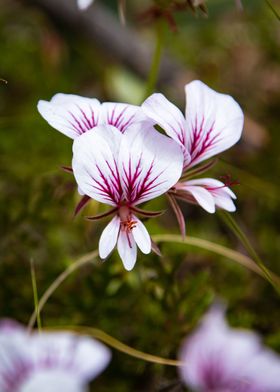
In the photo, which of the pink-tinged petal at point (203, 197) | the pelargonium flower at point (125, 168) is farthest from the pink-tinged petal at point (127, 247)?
the pink-tinged petal at point (203, 197)

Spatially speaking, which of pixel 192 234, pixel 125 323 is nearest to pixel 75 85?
pixel 192 234

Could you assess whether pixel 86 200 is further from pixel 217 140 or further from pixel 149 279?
pixel 149 279

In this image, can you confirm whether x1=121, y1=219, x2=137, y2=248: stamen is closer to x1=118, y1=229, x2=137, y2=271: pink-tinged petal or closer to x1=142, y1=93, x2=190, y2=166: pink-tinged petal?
x1=118, y1=229, x2=137, y2=271: pink-tinged petal

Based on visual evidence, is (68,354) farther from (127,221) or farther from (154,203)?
(154,203)

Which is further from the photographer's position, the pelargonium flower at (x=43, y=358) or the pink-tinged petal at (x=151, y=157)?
the pink-tinged petal at (x=151, y=157)

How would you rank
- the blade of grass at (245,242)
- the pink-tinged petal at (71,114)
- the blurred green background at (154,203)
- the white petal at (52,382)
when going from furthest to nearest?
the blurred green background at (154,203), the blade of grass at (245,242), the pink-tinged petal at (71,114), the white petal at (52,382)

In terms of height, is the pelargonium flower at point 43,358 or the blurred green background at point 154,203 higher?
the pelargonium flower at point 43,358

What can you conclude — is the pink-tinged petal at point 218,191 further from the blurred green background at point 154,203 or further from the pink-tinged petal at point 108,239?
the blurred green background at point 154,203
